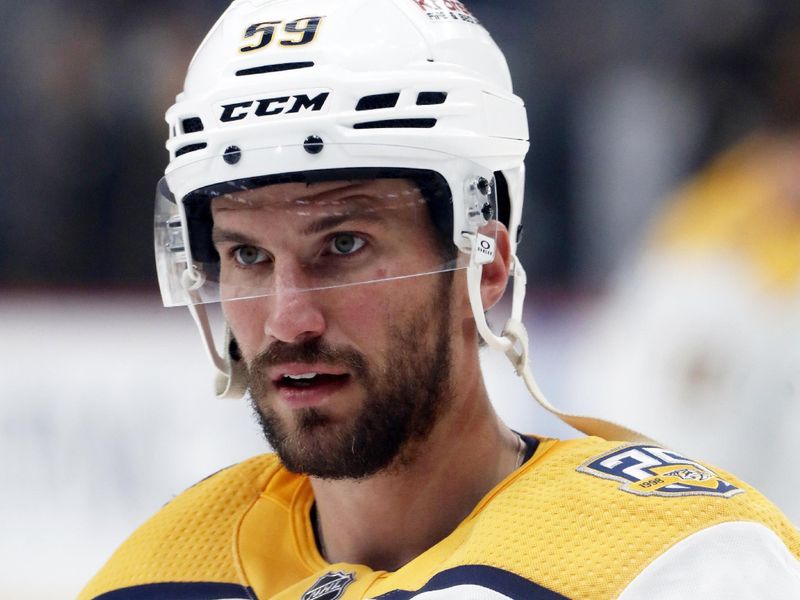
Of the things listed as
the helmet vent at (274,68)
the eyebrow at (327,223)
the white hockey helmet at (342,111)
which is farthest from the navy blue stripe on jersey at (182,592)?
the helmet vent at (274,68)

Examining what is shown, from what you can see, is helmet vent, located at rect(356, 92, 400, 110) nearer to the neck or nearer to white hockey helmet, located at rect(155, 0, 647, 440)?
white hockey helmet, located at rect(155, 0, 647, 440)

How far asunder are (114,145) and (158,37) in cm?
37

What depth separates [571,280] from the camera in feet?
11.6

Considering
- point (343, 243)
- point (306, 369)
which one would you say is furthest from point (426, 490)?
point (343, 243)

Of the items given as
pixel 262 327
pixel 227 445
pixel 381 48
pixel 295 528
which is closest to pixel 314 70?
pixel 381 48

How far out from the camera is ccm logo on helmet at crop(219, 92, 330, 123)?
168 centimetres

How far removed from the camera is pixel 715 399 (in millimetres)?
3270

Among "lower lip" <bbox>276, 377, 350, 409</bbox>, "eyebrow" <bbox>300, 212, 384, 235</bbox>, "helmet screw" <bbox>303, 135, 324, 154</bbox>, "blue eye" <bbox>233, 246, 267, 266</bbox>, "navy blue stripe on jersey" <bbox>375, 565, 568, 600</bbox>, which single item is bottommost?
"navy blue stripe on jersey" <bbox>375, 565, 568, 600</bbox>

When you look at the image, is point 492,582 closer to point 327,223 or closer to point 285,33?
point 327,223

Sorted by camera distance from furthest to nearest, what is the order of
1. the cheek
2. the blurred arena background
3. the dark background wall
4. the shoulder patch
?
the dark background wall → the blurred arena background → the cheek → the shoulder patch

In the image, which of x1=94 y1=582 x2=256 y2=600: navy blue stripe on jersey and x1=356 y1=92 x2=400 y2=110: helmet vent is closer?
x1=356 y1=92 x2=400 y2=110: helmet vent

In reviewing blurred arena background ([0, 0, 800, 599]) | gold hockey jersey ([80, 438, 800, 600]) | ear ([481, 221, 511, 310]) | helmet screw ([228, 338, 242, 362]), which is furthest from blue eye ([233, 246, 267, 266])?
blurred arena background ([0, 0, 800, 599])

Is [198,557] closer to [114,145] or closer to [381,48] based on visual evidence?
[381,48]

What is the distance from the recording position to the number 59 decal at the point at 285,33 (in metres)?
1.73
